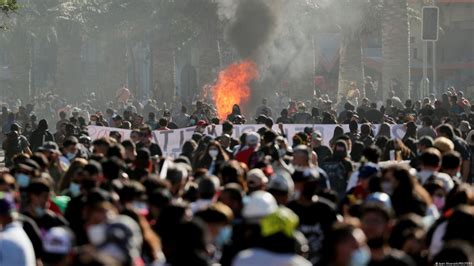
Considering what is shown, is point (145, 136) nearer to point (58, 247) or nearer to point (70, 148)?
point (70, 148)

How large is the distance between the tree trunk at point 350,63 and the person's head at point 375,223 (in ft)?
132

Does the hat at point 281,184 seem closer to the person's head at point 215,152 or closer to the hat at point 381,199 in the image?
the hat at point 381,199

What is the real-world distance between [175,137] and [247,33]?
19.0 metres

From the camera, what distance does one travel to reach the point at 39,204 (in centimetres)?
1107

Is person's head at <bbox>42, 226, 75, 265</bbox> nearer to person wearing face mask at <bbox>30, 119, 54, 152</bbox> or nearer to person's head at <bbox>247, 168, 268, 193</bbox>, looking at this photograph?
person's head at <bbox>247, 168, 268, 193</bbox>

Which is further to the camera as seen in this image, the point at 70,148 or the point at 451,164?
the point at 70,148

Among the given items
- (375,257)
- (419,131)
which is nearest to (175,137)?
(419,131)

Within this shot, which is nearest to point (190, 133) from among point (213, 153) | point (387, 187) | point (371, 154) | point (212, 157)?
point (212, 157)

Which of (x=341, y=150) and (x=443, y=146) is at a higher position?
(x=443, y=146)

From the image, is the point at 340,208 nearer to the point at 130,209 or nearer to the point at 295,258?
the point at 130,209

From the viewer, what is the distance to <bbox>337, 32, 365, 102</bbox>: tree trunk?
49750mm

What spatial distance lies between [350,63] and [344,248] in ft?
138

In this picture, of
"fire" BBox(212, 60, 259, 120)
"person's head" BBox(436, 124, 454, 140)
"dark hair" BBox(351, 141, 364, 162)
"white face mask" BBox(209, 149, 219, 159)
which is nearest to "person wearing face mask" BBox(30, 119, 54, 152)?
"dark hair" BBox(351, 141, 364, 162)

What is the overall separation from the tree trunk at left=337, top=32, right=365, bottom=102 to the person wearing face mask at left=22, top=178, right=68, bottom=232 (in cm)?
3872
